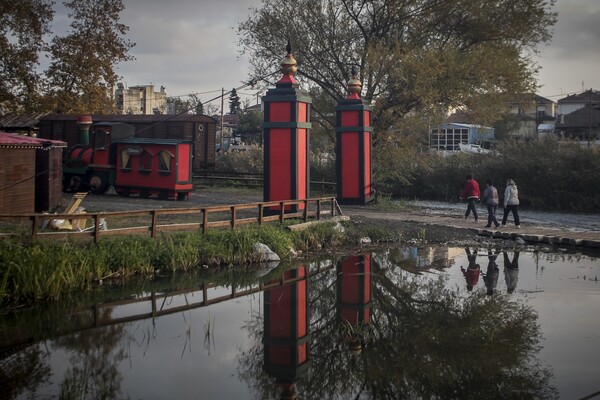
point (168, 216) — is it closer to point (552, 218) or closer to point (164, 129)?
point (164, 129)

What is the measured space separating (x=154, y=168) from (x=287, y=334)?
684 inches

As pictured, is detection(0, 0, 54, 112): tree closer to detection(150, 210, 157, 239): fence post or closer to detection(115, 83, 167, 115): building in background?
detection(150, 210, 157, 239): fence post

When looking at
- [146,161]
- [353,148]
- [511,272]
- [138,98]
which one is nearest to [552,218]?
[353,148]

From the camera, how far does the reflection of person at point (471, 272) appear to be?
42.6ft

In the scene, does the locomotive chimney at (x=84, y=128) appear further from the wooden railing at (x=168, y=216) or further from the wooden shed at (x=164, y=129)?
the wooden railing at (x=168, y=216)

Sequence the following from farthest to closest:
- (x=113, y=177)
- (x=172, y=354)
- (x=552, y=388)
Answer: (x=113, y=177) → (x=172, y=354) → (x=552, y=388)

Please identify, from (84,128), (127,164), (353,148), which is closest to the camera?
(353,148)

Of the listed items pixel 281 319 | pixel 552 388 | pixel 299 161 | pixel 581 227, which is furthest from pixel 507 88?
pixel 552 388

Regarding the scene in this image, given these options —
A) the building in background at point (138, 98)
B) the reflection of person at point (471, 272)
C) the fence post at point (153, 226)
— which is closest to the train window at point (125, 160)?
the fence post at point (153, 226)

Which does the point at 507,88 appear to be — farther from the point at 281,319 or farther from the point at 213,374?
the point at 213,374

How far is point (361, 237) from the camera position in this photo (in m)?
18.2

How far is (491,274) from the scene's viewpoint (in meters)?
13.9

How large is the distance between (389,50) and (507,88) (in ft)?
17.8

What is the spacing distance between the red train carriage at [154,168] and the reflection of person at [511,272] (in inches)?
514
